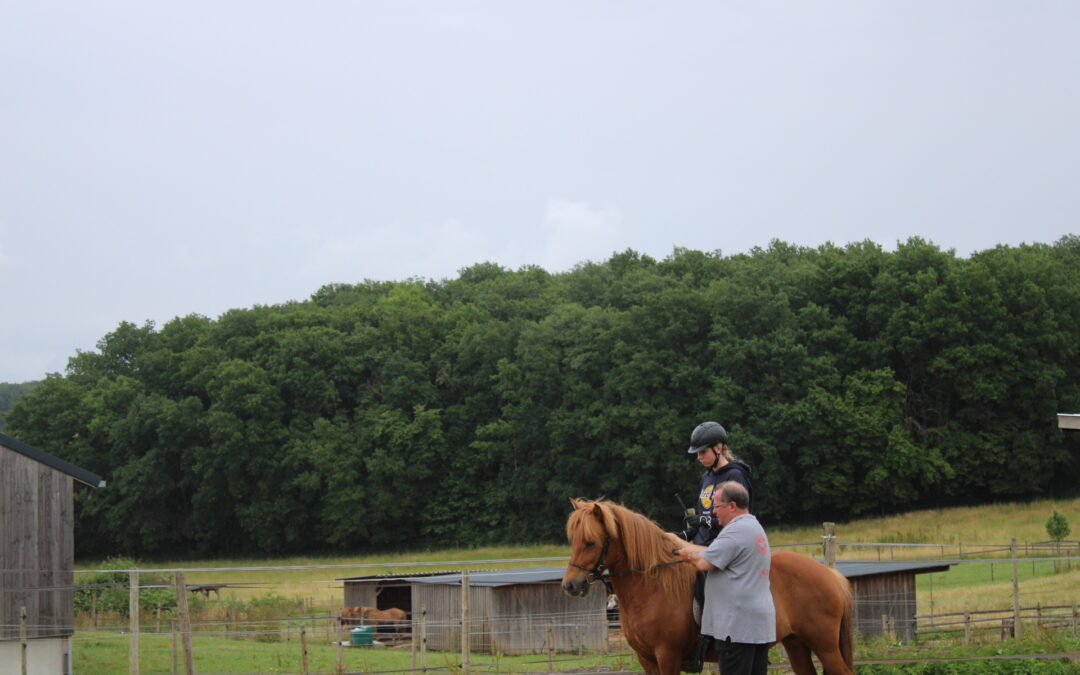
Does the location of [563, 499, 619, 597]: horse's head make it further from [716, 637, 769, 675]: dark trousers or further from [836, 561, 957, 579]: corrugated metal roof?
[836, 561, 957, 579]: corrugated metal roof

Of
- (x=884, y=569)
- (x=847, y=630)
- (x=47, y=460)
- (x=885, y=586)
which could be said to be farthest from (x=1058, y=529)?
(x=847, y=630)

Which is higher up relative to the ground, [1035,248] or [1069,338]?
[1035,248]

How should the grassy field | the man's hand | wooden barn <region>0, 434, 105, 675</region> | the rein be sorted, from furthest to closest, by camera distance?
the grassy field → wooden barn <region>0, 434, 105, 675</region> → the man's hand → the rein

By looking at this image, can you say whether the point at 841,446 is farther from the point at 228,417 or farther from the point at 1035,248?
the point at 228,417

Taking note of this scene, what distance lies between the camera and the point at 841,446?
51188mm

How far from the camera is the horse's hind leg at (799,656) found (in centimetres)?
761

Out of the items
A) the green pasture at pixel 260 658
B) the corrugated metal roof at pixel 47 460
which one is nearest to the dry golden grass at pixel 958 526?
the green pasture at pixel 260 658

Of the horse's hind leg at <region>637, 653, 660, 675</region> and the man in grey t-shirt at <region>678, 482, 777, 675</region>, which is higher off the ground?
the man in grey t-shirt at <region>678, 482, 777, 675</region>

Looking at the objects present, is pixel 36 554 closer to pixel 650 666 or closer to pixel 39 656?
pixel 39 656

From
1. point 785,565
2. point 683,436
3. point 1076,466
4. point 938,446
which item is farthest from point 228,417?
point 785,565

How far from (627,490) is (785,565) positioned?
4490 centimetres

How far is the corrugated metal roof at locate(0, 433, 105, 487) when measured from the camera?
1775cm

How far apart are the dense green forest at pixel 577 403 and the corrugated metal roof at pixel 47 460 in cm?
3452

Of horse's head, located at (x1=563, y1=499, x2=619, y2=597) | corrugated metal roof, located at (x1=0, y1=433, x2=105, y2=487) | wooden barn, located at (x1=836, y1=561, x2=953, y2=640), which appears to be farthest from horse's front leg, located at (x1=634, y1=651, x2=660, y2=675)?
wooden barn, located at (x1=836, y1=561, x2=953, y2=640)
